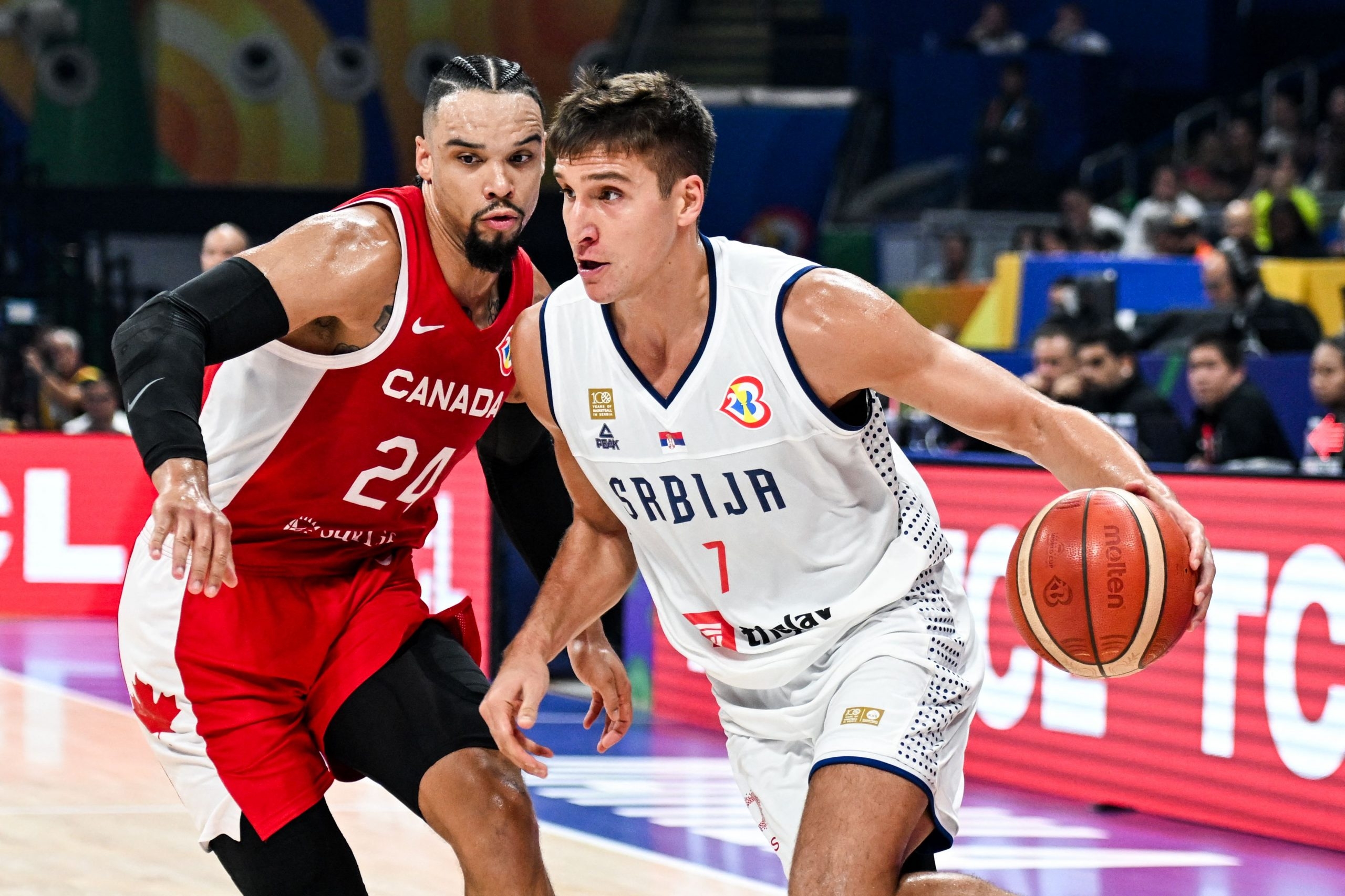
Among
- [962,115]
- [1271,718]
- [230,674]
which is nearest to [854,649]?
[230,674]

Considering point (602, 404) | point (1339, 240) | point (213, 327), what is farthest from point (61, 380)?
point (602, 404)

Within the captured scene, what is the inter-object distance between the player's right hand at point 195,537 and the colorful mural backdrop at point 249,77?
17513 mm

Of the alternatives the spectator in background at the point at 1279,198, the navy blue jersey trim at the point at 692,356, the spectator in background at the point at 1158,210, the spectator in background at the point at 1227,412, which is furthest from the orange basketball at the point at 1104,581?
the spectator in background at the point at 1158,210

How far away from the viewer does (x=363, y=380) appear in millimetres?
3820

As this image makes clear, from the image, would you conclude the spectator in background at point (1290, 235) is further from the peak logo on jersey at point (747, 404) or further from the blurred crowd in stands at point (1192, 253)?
the peak logo on jersey at point (747, 404)

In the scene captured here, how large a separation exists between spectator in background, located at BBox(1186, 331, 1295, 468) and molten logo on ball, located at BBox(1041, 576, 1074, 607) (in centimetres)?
455

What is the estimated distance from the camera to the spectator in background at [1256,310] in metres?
9.88

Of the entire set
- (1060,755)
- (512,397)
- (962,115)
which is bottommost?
(1060,755)

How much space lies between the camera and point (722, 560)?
3.60m

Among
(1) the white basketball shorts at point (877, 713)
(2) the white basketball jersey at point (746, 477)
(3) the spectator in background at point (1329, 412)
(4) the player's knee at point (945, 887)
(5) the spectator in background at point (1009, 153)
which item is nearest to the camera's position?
(4) the player's knee at point (945, 887)

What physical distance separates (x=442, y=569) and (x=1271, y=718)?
5.04 metres

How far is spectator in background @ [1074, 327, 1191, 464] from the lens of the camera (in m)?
8.46

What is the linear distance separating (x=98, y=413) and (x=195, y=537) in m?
10.1

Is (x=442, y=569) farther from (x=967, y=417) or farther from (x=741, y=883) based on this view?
(x=967, y=417)
